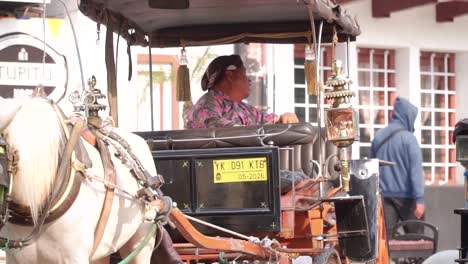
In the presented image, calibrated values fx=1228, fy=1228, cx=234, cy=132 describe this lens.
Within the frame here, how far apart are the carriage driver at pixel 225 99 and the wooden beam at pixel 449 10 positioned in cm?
934

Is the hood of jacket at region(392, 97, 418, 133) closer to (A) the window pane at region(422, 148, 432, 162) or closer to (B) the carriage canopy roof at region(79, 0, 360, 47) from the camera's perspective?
(B) the carriage canopy roof at region(79, 0, 360, 47)

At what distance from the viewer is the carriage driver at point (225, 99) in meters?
8.42

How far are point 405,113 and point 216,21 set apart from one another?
17.0ft

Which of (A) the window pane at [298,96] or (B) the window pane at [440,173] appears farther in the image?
(B) the window pane at [440,173]

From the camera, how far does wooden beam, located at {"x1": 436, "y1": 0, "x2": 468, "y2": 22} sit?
17.5 meters

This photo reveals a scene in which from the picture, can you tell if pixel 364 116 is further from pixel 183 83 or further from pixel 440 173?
pixel 183 83

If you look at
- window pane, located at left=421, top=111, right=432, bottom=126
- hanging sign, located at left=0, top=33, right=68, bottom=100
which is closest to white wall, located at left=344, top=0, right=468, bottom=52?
window pane, located at left=421, top=111, right=432, bottom=126

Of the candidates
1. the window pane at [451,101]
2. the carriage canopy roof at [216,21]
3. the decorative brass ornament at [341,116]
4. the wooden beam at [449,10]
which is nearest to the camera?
the decorative brass ornament at [341,116]

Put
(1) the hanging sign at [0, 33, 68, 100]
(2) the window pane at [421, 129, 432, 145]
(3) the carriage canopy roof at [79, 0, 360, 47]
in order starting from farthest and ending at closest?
(2) the window pane at [421, 129, 432, 145]
(1) the hanging sign at [0, 33, 68, 100]
(3) the carriage canopy roof at [79, 0, 360, 47]

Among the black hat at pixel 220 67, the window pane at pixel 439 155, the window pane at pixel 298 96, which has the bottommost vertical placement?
the window pane at pixel 439 155

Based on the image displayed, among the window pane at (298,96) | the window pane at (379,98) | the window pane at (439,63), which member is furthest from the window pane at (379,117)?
the window pane at (298,96)

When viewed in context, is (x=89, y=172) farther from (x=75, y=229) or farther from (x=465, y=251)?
(x=465, y=251)

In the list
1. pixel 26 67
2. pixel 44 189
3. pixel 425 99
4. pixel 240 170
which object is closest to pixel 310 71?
pixel 240 170

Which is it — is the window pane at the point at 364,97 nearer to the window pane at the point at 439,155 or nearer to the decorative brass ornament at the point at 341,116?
the window pane at the point at 439,155
